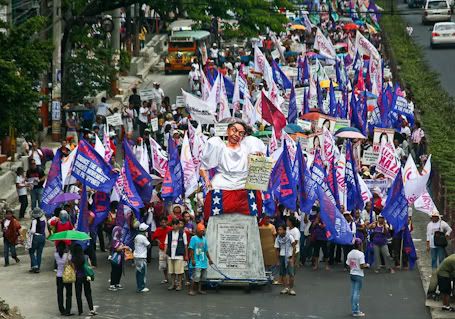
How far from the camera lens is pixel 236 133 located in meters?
30.1

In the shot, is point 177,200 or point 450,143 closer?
point 177,200

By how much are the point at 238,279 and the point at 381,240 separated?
335cm

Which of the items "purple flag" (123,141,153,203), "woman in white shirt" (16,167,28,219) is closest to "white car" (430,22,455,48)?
"woman in white shirt" (16,167,28,219)

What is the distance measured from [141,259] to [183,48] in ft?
108

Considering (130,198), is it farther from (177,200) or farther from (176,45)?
(176,45)

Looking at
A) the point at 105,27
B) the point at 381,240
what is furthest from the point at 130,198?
the point at 105,27

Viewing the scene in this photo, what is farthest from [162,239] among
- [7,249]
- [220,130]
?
[220,130]

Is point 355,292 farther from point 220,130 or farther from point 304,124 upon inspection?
point 304,124

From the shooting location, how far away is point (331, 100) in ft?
142

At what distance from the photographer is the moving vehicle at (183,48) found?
6091cm

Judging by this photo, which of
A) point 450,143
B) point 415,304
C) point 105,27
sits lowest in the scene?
point 415,304

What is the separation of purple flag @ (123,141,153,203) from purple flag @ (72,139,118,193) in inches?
30.1

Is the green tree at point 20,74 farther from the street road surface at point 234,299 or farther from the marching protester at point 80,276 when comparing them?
the marching protester at point 80,276

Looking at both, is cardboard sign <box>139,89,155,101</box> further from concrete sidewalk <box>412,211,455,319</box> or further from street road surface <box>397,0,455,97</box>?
street road surface <box>397,0,455,97</box>
